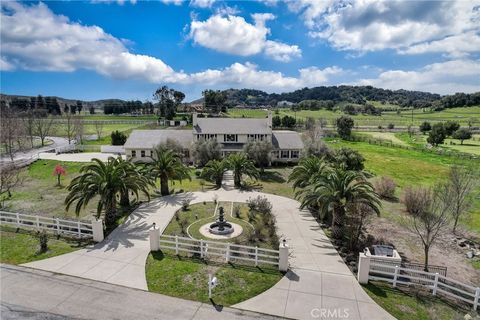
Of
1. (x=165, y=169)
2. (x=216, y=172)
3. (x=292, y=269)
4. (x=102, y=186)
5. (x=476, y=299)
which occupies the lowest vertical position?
(x=292, y=269)

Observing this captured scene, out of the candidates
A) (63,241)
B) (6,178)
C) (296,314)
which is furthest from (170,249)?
(6,178)

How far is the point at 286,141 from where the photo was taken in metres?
44.5

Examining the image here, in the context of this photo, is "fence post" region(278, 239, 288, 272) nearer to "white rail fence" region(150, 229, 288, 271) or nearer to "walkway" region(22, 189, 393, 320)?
"white rail fence" region(150, 229, 288, 271)

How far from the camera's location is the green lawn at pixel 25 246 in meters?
15.5

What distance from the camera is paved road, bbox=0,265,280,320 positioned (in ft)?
36.8

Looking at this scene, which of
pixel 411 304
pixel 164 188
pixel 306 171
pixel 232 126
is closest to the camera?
pixel 411 304

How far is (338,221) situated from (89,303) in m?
14.5

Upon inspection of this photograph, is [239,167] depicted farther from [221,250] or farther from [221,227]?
[221,250]

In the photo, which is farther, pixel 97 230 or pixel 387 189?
pixel 387 189

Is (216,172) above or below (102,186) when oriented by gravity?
below

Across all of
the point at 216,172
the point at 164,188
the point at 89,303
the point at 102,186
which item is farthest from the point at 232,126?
the point at 89,303

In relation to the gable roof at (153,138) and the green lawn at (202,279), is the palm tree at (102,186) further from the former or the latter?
the gable roof at (153,138)

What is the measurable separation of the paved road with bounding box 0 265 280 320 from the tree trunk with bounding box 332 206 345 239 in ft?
30.9

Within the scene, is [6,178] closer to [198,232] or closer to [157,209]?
[157,209]
